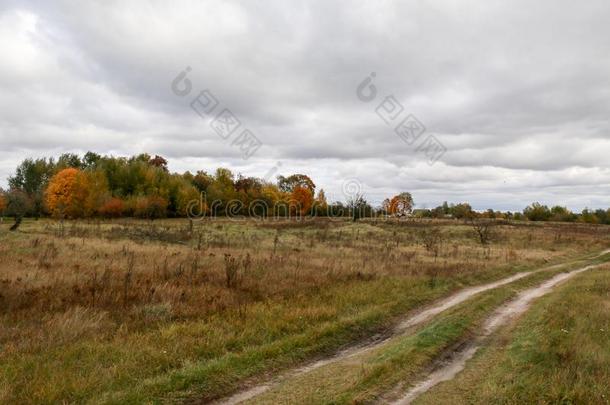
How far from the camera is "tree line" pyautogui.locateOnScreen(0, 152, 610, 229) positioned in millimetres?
64250

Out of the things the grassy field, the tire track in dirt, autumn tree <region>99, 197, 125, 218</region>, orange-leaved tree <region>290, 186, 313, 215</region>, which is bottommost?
the tire track in dirt

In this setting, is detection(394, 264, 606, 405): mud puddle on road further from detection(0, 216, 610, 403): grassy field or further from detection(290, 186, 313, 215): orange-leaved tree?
detection(290, 186, 313, 215): orange-leaved tree

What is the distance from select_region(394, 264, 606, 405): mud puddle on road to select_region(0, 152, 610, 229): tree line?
1885 inches

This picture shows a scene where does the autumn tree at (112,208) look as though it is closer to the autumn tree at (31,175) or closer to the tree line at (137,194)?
the tree line at (137,194)

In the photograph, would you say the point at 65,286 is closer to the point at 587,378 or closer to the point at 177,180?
the point at 587,378

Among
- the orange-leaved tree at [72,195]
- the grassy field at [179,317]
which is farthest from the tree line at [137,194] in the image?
the grassy field at [179,317]

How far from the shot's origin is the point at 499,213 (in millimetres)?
148750

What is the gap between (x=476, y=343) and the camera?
9188mm

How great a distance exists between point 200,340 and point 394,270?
37.2ft

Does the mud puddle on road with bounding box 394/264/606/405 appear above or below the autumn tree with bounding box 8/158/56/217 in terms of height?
below

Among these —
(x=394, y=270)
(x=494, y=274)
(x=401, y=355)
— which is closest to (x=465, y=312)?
(x=401, y=355)

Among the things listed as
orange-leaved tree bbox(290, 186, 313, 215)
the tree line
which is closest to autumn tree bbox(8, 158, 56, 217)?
the tree line

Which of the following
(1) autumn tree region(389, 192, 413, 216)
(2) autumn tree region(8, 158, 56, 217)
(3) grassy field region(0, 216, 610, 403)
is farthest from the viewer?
(1) autumn tree region(389, 192, 413, 216)

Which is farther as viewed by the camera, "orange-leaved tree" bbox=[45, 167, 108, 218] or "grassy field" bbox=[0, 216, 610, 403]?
"orange-leaved tree" bbox=[45, 167, 108, 218]
